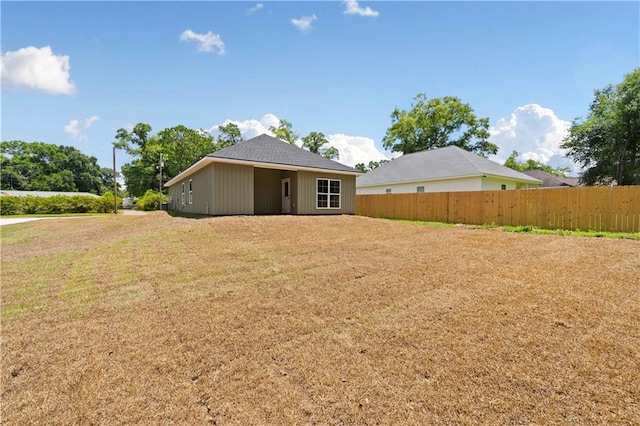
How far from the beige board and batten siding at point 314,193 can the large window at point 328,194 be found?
0.54 feet

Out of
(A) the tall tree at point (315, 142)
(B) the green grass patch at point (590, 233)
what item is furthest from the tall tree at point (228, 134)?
(B) the green grass patch at point (590, 233)

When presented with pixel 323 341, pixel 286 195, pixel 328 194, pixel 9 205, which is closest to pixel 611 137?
pixel 328 194

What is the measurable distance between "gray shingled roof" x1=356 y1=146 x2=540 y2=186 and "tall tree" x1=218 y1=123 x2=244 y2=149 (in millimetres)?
25542

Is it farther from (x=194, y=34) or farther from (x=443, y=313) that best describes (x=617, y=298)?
(x=194, y=34)

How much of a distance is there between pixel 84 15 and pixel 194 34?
3168mm

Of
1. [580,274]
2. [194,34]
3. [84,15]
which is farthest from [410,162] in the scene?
[84,15]

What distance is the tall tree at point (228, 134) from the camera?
41250 mm

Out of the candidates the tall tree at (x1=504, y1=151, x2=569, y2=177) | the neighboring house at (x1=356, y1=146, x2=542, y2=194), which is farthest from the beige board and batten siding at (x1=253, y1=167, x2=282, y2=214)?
the tall tree at (x1=504, y1=151, x2=569, y2=177)

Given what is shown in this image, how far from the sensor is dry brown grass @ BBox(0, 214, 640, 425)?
1.93m

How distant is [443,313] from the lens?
3322mm

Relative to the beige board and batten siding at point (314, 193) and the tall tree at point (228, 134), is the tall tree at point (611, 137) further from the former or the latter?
the tall tree at point (228, 134)

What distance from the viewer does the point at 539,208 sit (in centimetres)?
1136

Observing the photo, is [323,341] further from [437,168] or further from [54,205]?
[54,205]

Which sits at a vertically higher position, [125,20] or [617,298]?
[125,20]
